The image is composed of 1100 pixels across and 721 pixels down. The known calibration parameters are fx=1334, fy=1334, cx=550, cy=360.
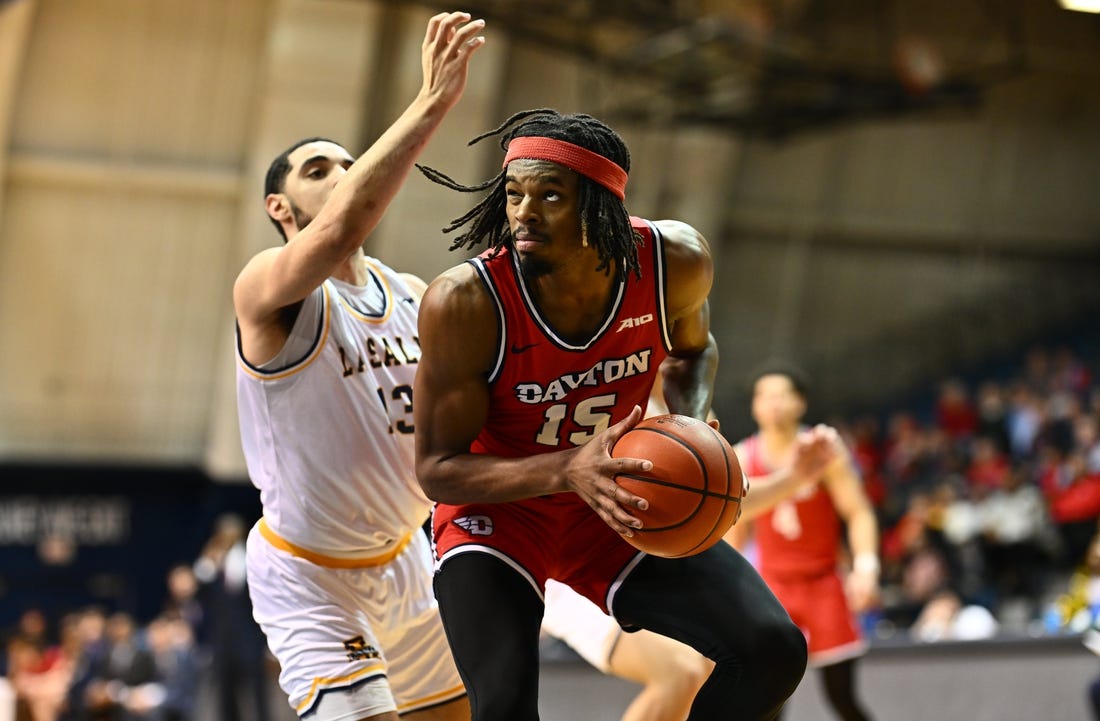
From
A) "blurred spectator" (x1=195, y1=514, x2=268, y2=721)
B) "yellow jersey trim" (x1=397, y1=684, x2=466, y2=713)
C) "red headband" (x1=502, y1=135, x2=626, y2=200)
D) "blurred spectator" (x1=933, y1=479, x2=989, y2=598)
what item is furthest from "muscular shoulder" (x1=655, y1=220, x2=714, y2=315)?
"blurred spectator" (x1=933, y1=479, x2=989, y2=598)

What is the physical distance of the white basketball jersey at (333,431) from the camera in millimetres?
3916

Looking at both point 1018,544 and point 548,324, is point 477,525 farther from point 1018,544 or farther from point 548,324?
point 1018,544

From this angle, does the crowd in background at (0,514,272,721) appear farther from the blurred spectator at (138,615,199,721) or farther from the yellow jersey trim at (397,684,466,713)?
the yellow jersey trim at (397,684,466,713)

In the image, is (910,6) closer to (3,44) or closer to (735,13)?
(735,13)

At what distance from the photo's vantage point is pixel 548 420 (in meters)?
3.47

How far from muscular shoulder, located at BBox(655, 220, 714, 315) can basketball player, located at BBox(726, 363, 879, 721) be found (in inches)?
125

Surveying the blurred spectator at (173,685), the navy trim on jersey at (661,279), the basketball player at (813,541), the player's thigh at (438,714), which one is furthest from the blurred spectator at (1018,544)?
the navy trim on jersey at (661,279)

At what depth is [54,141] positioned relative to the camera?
17000 mm

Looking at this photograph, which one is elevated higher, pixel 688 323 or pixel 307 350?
pixel 688 323

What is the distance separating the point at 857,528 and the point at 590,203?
3.90 metres

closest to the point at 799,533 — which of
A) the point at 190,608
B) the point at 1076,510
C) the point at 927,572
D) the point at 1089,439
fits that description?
the point at 927,572

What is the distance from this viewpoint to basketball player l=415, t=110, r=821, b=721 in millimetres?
3275

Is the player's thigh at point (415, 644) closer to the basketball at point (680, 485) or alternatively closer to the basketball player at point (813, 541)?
the basketball at point (680, 485)

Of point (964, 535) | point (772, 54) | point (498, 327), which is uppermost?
point (772, 54)
